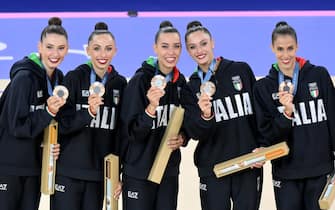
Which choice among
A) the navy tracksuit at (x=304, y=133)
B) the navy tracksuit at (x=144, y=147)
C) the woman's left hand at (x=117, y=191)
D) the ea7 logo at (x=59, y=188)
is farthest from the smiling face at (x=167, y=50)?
the ea7 logo at (x=59, y=188)

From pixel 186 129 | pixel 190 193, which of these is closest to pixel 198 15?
pixel 190 193

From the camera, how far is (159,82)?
4.58m

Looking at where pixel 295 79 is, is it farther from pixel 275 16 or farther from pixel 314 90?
pixel 275 16

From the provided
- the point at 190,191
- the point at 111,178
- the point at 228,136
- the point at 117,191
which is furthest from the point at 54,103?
the point at 190,191

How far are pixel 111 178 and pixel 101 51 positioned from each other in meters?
0.87

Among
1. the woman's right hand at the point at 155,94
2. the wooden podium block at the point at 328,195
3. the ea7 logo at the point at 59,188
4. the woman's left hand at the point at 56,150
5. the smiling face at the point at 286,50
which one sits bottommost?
the wooden podium block at the point at 328,195

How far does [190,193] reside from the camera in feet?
20.4

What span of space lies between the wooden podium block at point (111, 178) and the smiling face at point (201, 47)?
878 millimetres

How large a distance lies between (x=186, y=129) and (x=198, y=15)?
4.00m

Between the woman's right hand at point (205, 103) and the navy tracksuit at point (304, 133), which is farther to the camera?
the navy tracksuit at point (304, 133)

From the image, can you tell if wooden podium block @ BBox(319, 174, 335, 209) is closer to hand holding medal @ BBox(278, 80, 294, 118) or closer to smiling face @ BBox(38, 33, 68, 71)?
hand holding medal @ BBox(278, 80, 294, 118)

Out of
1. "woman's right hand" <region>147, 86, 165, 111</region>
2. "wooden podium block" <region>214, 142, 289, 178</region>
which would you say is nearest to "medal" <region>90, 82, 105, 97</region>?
"woman's right hand" <region>147, 86, 165, 111</region>

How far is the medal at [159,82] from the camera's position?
15.0 ft

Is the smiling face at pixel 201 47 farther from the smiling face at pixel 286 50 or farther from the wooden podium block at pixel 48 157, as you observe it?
the wooden podium block at pixel 48 157
